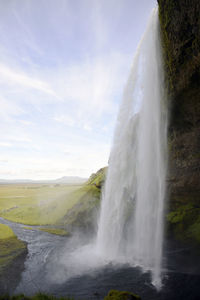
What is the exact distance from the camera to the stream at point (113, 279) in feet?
43.9

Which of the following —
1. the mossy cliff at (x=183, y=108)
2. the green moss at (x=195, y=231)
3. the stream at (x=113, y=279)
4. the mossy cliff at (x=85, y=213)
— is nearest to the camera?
the stream at (x=113, y=279)

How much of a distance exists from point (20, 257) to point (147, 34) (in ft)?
104

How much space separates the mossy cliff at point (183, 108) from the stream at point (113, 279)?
194 inches

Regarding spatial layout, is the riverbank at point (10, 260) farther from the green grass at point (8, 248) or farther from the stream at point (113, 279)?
the stream at point (113, 279)

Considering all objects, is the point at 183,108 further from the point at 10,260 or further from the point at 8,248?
the point at 8,248

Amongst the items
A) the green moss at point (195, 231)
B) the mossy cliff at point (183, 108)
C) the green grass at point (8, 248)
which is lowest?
the green grass at point (8, 248)

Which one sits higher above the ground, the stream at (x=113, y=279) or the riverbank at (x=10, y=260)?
the stream at (x=113, y=279)

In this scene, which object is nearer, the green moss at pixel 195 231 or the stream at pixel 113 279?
the stream at pixel 113 279

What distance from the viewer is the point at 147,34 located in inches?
830

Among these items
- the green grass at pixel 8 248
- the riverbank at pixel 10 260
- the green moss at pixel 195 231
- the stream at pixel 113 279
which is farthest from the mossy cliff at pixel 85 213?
the green moss at pixel 195 231

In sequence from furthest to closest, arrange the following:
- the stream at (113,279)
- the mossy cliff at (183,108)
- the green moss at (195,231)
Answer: the green moss at (195,231) < the mossy cliff at (183,108) < the stream at (113,279)

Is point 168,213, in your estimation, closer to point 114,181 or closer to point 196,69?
point 114,181

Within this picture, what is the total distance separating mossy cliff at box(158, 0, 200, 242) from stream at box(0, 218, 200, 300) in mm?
4925

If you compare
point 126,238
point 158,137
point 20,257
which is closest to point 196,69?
point 158,137
